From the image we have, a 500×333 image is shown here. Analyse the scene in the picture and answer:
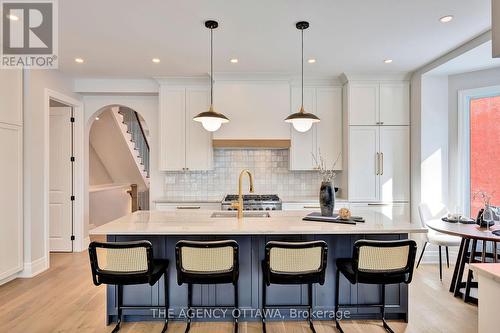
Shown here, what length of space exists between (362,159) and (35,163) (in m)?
4.54

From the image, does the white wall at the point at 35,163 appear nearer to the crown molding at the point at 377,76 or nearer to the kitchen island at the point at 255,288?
the kitchen island at the point at 255,288

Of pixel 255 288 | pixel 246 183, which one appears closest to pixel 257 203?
pixel 246 183

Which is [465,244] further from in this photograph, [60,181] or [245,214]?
[60,181]

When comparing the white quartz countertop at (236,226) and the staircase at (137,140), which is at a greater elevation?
the staircase at (137,140)

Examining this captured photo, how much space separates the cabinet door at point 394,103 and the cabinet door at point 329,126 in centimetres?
64

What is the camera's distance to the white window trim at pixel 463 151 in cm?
411

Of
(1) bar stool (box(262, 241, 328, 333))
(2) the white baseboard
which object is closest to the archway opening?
A: (2) the white baseboard

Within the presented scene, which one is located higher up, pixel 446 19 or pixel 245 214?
pixel 446 19

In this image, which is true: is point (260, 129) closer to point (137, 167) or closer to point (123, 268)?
point (123, 268)

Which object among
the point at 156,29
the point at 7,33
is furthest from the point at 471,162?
the point at 7,33

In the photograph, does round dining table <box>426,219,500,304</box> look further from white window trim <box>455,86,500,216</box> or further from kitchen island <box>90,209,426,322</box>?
white window trim <box>455,86,500,216</box>

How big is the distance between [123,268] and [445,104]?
4.55 m

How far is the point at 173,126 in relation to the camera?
4641mm

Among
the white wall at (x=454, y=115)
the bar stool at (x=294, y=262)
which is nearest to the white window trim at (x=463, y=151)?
the white wall at (x=454, y=115)
